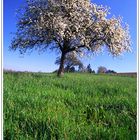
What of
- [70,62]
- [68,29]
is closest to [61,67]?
[70,62]

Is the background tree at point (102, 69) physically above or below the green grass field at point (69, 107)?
above

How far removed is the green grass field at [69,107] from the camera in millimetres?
1596

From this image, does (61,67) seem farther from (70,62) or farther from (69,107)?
(69,107)

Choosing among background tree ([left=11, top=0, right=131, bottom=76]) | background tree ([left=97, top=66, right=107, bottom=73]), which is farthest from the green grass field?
background tree ([left=11, top=0, right=131, bottom=76])

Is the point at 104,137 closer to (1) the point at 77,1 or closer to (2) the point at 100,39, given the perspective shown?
(2) the point at 100,39

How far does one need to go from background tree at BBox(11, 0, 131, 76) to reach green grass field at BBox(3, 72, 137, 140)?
0.14m

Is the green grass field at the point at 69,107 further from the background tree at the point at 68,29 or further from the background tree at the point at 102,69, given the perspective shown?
the background tree at the point at 68,29

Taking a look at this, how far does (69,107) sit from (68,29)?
444 millimetres

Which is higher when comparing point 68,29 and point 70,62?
point 68,29

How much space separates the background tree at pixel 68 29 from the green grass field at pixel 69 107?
0.46 feet

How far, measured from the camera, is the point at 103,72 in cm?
192

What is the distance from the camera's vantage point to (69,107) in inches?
71.6

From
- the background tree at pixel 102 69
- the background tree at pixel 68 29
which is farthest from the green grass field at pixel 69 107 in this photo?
the background tree at pixel 68 29

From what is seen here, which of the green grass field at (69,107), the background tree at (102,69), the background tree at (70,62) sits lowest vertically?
the green grass field at (69,107)
